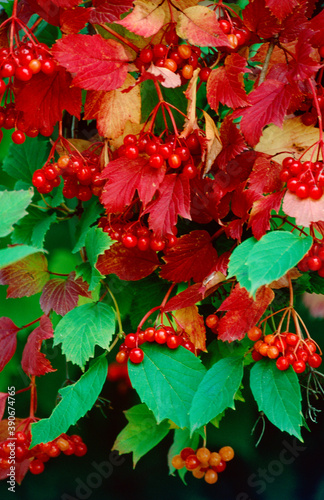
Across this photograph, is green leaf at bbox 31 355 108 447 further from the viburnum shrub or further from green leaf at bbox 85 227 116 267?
green leaf at bbox 85 227 116 267

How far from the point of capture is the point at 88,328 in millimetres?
531

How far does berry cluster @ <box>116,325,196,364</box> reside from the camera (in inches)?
19.9

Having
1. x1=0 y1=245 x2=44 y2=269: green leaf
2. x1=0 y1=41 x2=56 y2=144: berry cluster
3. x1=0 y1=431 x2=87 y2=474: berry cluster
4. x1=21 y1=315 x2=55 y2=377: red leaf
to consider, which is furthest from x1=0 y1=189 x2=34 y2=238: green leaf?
x1=0 y1=431 x2=87 y2=474: berry cluster

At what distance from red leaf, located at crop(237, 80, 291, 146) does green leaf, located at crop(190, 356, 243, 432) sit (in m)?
0.23

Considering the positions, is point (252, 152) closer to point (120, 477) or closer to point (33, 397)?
point (33, 397)

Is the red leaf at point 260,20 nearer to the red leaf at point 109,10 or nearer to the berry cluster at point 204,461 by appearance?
the red leaf at point 109,10

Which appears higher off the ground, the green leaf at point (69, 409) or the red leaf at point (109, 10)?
the red leaf at point (109, 10)

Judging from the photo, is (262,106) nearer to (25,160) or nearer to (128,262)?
(128,262)

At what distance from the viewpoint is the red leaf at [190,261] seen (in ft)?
1.80

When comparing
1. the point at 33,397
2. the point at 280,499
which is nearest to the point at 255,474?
the point at 280,499

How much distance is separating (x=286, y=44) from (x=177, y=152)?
183 millimetres

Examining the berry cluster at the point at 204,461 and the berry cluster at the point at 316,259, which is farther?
the berry cluster at the point at 204,461

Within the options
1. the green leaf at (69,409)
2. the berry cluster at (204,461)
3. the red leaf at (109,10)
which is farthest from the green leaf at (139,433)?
the red leaf at (109,10)

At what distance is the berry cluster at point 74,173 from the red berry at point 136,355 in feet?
0.59
